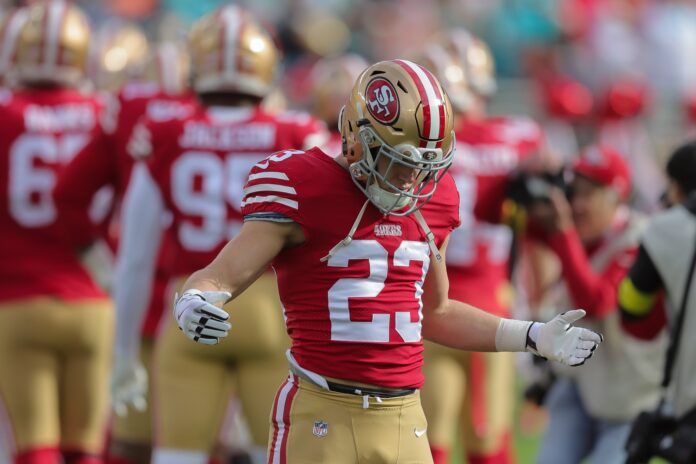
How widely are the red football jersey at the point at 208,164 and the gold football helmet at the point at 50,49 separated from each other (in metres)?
1.15

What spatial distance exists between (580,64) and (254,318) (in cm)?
1092

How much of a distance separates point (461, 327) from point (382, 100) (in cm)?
74

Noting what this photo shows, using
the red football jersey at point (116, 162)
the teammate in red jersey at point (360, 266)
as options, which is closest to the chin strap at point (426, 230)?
the teammate in red jersey at point (360, 266)

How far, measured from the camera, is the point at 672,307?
14.9ft

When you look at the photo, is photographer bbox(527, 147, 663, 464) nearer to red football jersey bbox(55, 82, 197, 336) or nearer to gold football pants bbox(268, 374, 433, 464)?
red football jersey bbox(55, 82, 197, 336)

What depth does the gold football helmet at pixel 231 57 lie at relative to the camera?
5.36m

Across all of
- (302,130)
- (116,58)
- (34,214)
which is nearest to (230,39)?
(302,130)

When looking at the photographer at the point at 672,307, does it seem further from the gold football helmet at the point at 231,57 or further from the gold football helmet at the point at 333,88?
the gold football helmet at the point at 333,88

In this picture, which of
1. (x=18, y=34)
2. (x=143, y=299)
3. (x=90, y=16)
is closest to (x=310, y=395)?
(x=143, y=299)

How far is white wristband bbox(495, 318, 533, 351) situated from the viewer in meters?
3.71

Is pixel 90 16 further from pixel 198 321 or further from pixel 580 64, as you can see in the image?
pixel 198 321

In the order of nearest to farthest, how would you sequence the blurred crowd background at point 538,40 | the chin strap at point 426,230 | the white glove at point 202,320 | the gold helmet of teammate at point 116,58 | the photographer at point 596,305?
the white glove at point 202,320 → the chin strap at point 426,230 → the photographer at point 596,305 → the gold helmet of teammate at point 116,58 → the blurred crowd background at point 538,40

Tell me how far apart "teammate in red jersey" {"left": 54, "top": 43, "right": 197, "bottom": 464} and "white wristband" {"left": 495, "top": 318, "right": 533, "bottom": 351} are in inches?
83.5

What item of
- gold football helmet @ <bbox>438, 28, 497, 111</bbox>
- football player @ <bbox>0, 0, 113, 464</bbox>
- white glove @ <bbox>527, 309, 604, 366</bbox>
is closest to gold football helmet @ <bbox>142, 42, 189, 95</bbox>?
football player @ <bbox>0, 0, 113, 464</bbox>
